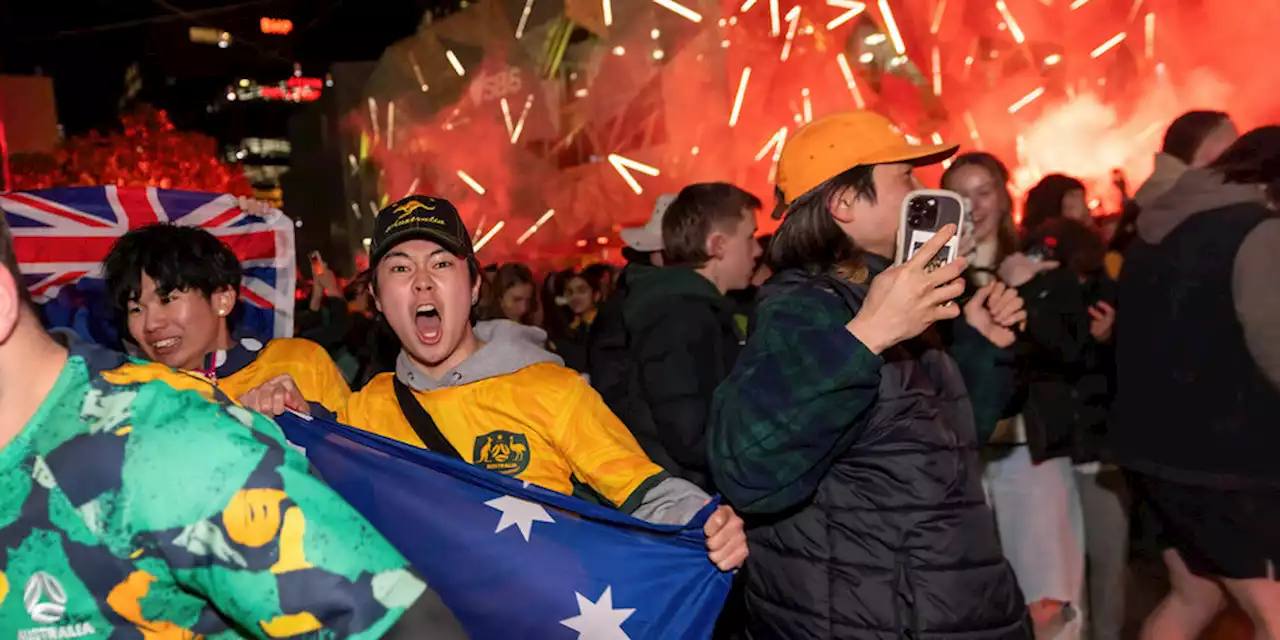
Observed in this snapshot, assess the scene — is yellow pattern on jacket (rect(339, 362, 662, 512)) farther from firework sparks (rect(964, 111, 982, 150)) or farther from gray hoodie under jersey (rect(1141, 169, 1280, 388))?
firework sparks (rect(964, 111, 982, 150))

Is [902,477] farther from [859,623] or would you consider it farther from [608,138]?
[608,138]

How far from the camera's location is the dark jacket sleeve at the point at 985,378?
3.21 meters

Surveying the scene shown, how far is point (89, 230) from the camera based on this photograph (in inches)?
159

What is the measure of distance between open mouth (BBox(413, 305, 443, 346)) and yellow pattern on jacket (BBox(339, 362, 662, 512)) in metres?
0.16

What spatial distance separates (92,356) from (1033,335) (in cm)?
435

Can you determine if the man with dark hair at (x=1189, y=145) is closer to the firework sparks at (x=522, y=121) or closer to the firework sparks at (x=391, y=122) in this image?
the firework sparks at (x=522, y=121)

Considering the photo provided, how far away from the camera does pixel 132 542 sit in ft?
4.58

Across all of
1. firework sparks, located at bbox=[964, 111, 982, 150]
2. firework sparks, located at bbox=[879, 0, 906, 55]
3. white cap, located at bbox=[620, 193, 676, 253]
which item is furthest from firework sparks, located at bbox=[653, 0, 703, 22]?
white cap, located at bbox=[620, 193, 676, 253]

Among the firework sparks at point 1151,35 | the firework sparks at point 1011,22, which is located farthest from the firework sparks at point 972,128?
the firework sparks at point 1151,35

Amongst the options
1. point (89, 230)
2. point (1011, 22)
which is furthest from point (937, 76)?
point (89, 230)

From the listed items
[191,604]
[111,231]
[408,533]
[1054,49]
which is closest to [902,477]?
[408,533]

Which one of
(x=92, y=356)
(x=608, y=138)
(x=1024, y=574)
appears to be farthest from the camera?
(x=608, y=138)

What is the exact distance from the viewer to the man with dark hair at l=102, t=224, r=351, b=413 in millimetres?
3557

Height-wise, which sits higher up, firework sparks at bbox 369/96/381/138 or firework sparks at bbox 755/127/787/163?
firework sparks at bbox 755/127/787/163
